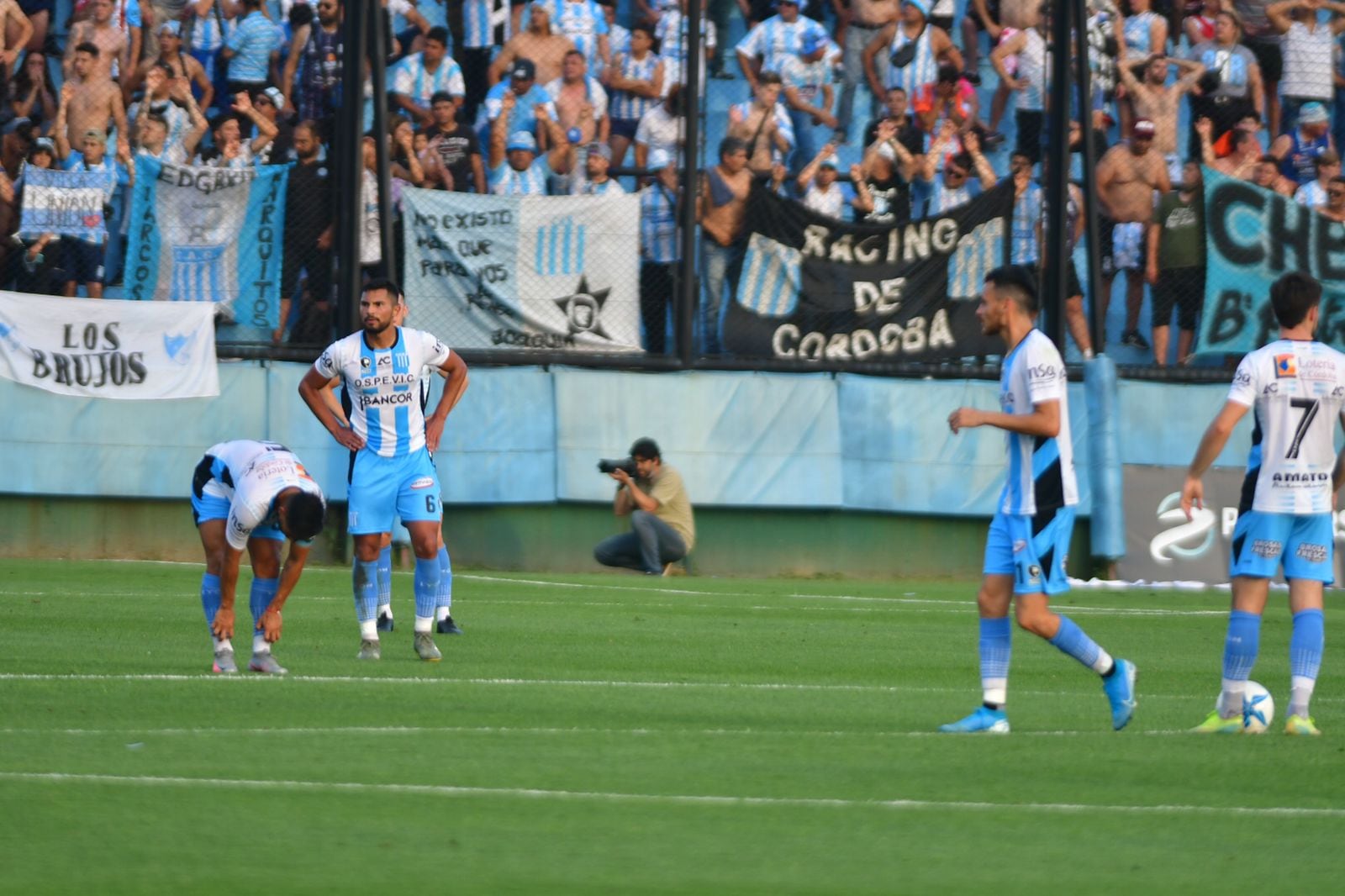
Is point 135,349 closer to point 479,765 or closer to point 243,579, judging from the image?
point 243,579

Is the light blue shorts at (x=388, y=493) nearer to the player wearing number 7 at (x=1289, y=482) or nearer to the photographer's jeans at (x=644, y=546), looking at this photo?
the player wearing number 7 at (x=1289, y=482)

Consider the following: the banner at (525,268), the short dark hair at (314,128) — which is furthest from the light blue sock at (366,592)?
the short dark hair at (314,128)

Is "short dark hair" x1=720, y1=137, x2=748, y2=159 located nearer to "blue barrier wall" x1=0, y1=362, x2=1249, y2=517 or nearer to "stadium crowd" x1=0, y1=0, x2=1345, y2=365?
"stadium crowd" x1=0, y1=0, x2=1345, y2=365

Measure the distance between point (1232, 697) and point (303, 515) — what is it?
424 centimetres

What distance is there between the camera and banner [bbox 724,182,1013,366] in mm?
21656

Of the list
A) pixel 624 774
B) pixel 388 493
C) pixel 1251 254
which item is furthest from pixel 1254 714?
pixel 1251 254

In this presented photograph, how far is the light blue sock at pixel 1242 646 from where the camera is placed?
8.60 metres

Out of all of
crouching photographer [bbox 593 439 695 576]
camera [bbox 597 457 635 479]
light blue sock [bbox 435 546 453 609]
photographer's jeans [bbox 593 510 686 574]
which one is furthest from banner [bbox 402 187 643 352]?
light blue sock [bbox 435 546 453 609]

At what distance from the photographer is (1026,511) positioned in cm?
834

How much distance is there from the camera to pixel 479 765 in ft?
23.9

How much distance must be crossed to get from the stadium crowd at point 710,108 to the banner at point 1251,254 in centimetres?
17

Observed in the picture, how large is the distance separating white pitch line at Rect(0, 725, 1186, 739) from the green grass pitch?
3 centimetres

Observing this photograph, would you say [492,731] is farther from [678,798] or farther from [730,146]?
[730,146]

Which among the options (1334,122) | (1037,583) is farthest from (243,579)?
(1334,122)
